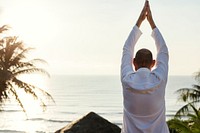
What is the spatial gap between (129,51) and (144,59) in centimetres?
13

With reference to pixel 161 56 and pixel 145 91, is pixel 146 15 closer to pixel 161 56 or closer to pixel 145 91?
pixel 161 56

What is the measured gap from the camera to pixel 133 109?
9.32ft

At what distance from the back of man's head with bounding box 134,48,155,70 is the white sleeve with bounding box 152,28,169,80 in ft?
0.16

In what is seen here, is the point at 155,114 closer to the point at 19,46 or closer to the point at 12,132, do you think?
the point at 19,46

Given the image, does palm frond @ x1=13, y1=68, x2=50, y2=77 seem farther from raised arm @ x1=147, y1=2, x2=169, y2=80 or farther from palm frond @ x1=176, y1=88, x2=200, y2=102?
raised arm @ x1=147, y1=2, x2=169, y2=80

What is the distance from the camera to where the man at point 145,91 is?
2799 millimetres

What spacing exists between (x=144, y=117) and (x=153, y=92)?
153 mm

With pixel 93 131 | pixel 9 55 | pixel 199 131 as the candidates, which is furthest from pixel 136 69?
pixel 9 55

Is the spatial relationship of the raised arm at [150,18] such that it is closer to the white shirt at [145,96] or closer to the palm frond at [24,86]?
the white shirt at [145,96]

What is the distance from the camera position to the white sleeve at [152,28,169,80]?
9.25 feet

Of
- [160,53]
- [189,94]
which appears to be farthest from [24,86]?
[160,53]

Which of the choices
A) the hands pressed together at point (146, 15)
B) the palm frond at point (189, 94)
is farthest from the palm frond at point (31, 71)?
the hands pressed together at point (146, 15)

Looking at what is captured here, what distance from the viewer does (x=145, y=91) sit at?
2805 millimetres

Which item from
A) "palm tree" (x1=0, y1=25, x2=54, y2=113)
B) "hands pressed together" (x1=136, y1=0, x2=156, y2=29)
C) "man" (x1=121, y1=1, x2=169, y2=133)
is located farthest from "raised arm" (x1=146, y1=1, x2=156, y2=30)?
"palm tree" (x1=0, y1=25, x2=54, y2=113)
